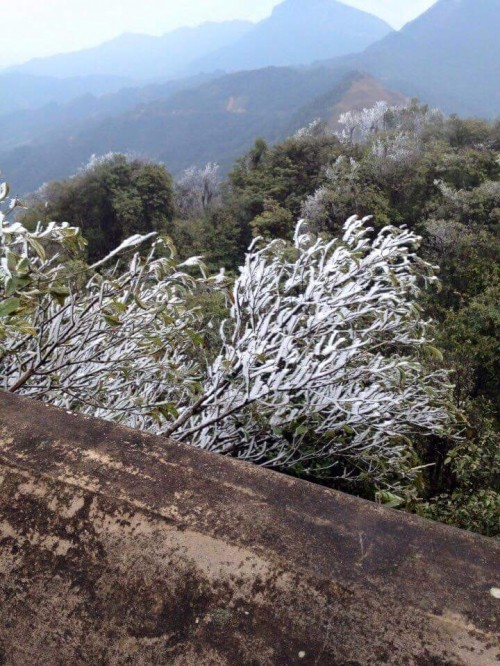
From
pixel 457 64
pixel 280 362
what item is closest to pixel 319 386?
pixel 280 362

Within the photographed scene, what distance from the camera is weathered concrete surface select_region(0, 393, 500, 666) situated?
98cm

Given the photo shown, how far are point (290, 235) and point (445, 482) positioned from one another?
1105 cm

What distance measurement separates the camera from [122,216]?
20.3 metres

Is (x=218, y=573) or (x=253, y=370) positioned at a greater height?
(x=218, y=573)

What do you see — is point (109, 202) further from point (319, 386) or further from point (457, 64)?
point (457, 64)

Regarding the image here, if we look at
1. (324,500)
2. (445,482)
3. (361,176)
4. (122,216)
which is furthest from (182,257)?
(324,500)

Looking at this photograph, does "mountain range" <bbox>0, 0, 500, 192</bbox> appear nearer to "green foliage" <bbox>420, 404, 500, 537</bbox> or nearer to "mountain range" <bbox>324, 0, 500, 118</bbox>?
"mountain range" <bbox>324, 0, 500, 118</bbox>

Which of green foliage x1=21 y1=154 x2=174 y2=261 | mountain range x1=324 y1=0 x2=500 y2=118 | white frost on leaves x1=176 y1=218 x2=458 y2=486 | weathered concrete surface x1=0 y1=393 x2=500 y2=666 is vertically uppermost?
mountain range x1=324 y1=0 x2=500 y2=118

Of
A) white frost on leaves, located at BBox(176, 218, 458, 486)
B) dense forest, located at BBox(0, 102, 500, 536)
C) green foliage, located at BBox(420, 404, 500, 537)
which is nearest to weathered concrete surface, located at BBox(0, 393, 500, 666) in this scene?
dense forest, located at BBox(0, 102, 500, 536)

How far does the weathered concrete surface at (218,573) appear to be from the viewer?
98cm

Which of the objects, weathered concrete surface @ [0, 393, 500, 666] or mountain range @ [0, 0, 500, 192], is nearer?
weathered concrete surface @ [0, 393, 500, 666]

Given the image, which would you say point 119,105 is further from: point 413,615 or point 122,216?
point 413,615

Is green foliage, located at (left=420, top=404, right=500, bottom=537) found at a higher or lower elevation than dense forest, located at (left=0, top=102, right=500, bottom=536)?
lower

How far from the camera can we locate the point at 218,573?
108 centimetres
